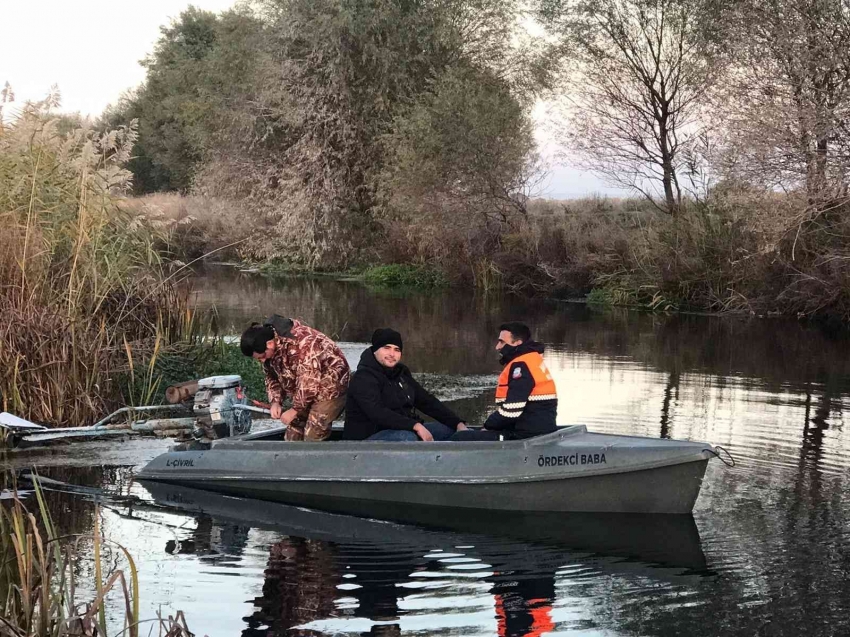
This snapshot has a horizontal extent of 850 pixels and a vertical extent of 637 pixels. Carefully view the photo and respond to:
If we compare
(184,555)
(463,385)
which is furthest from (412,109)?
(184,555)

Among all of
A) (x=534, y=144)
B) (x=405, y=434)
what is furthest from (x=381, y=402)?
(x=534, y=144)

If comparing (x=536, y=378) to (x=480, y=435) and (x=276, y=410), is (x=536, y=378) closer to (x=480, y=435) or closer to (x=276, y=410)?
(x=480, y=435)

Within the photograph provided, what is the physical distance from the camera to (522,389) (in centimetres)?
885

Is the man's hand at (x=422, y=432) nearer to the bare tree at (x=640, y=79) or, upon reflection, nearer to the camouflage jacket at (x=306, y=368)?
the camouflage jacket at (x=306, y=368)

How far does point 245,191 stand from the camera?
4084 cm

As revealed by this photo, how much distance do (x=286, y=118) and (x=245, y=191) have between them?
4286mm

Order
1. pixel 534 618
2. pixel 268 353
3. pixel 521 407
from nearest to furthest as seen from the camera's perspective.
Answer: pixel 534 618 → pixel 521 407 → pixel 268 353

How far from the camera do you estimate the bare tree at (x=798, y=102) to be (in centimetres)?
2139

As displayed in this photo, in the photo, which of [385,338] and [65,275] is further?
[65,275]

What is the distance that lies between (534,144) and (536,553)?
25.9 meters

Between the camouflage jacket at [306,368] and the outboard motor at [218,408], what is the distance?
461 mm

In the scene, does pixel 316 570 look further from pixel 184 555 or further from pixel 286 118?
pixel 286 118

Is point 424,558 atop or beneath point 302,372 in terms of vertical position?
beneath

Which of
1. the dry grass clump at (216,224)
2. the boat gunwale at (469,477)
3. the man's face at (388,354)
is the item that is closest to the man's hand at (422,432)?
the boat gunwale at (469,477)
